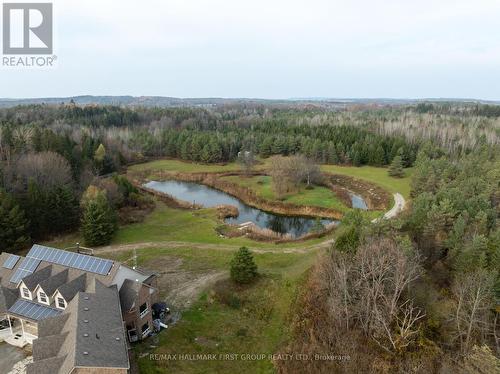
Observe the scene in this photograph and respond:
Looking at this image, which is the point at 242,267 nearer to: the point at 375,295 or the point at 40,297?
the point at 375,295

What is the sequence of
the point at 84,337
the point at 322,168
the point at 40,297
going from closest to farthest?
the point at 84,337, the point at 40,297, the point at 322,168

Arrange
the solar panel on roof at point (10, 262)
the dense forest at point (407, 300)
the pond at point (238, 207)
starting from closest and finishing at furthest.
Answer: the dense forest at point (407, 300) < the solar panel on roof at point (10, 262) < the pond at point (238, 207)

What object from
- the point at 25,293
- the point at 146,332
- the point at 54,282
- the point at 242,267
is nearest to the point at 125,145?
the point at 242,267

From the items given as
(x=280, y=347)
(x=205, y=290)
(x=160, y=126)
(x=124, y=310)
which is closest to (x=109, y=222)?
(x=205, y=290)

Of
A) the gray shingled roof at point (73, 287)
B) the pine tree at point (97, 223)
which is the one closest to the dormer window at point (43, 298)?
the gray shingled roof at point (73, 287)

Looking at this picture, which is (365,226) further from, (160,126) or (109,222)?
(160,126)

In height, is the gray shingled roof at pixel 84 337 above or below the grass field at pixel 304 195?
below

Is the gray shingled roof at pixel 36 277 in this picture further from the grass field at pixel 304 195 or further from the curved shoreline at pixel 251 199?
the grass field at pixel 304 195
